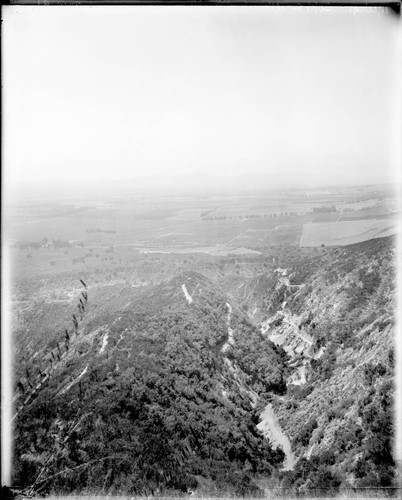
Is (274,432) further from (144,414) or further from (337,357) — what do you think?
(144,414)

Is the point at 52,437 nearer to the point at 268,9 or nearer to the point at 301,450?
the point at 301,450

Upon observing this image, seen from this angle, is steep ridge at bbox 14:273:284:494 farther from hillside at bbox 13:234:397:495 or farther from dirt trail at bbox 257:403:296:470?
dirt trail at bbox 257:403:296:470

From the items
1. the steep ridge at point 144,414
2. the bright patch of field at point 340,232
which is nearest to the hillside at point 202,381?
the steep ridge at point 144,414

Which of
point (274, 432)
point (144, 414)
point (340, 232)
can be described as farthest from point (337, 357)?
point (144, 414)

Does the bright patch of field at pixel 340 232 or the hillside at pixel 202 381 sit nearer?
the hillside at pixel 202 381

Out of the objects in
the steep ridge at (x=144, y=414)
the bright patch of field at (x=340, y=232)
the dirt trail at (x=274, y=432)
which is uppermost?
the bright patch of field at (x=340, y=232)

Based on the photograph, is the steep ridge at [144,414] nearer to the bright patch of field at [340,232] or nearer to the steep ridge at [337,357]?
the steep ridge at [337,357]
